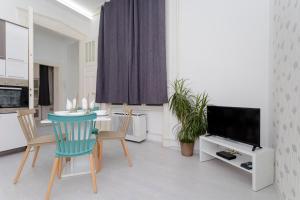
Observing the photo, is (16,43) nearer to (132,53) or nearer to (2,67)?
(2,67)

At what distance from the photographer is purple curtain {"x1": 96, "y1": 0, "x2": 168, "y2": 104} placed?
336 centimetres

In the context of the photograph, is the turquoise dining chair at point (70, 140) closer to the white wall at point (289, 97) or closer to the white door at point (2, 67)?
the white wall at point (289, 97)

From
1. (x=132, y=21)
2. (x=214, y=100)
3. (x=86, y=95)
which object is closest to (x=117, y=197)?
(x=214, y=100)

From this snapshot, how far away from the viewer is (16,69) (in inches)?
117

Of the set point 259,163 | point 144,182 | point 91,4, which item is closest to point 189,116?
point 259,163

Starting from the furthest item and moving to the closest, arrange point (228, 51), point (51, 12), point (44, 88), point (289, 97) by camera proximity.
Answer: point (44, 88)
point (51, 12)
point (228, 51)
point (289, 97)

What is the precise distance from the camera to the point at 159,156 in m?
2.81

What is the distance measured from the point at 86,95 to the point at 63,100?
1641mm

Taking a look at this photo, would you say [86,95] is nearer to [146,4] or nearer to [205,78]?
[146,4]

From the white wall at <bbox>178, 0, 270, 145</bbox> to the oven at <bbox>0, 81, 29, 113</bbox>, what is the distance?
300cm

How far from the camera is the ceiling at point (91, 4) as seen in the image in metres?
4.24

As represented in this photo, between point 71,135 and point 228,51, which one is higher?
point 228,51

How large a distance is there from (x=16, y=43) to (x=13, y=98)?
39.5 inches

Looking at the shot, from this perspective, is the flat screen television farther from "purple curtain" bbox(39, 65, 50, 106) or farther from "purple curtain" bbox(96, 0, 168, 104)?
→ "purple curtain" bbox(39, 65, 50, 106)
